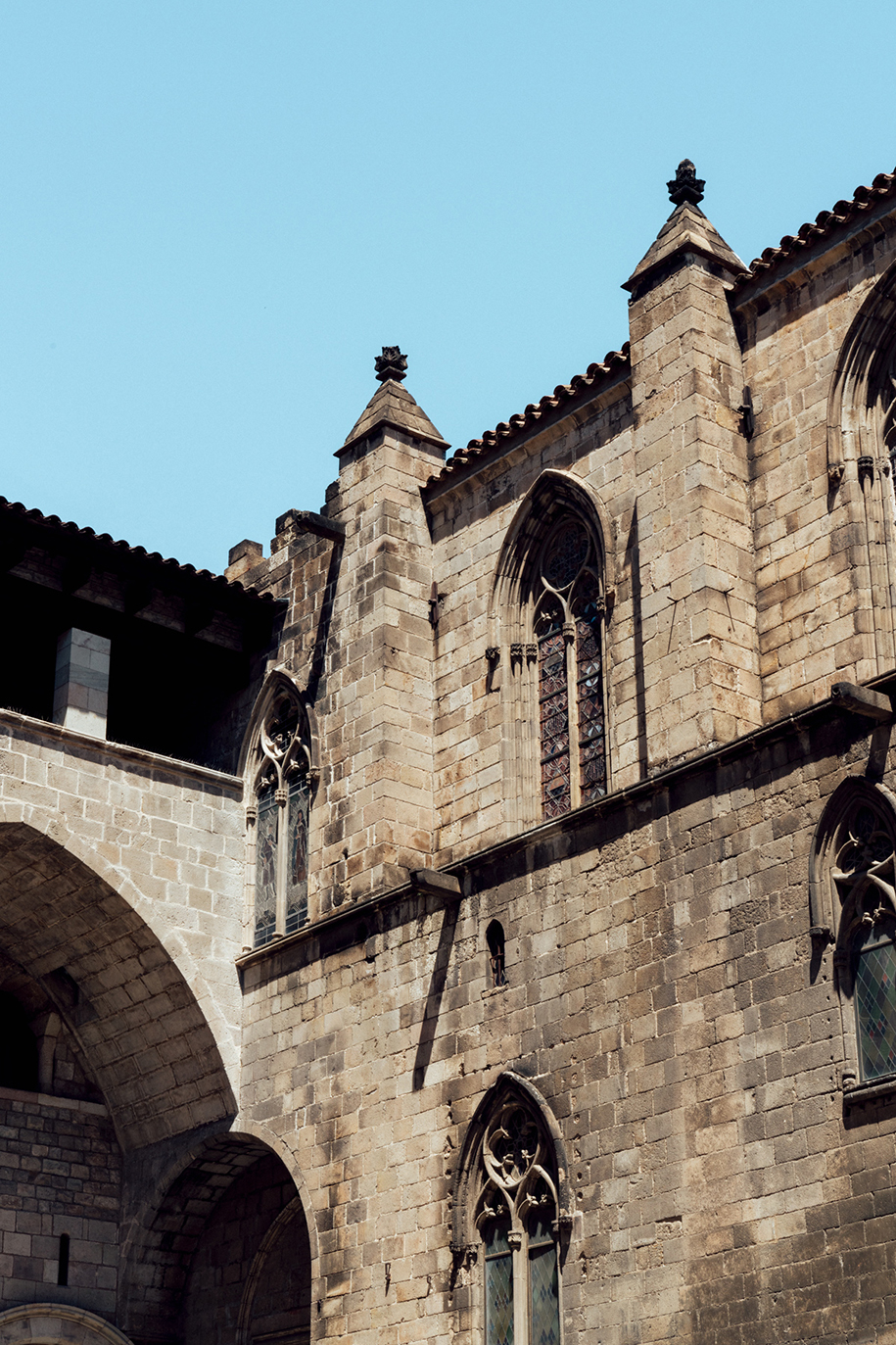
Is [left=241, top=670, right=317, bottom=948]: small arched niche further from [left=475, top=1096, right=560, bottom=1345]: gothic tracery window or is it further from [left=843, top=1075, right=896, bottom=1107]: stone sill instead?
[left=843, top=1075, right=896, bottom=1107]: stone sill

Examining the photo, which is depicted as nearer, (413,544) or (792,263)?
(792,263)

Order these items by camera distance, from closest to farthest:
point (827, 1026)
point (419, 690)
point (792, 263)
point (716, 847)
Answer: point (827, 1026) → point (716, 847) → point (792, 263) → point (419, 690)

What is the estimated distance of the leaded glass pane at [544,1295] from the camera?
13781 mm

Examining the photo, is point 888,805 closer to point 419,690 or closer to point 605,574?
point 605,574

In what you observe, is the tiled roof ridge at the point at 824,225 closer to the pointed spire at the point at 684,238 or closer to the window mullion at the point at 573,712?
the pointed spire at the point at 684,238

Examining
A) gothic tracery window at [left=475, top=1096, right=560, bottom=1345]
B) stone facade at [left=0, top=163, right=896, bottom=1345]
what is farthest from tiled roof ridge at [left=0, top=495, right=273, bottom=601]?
gothic tracery window at [left=475, top=1096, right=560, bottom=1345]

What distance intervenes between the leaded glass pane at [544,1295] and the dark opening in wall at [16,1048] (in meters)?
5.89

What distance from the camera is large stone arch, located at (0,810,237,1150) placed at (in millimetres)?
17094

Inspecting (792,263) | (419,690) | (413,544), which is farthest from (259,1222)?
(792,263)

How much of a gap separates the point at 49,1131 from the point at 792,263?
971 centimetres

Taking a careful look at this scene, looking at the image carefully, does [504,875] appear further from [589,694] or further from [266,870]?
[266,870]

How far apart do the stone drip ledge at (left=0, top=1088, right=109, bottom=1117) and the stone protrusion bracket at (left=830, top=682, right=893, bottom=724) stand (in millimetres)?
8676

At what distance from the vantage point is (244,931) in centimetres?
1780

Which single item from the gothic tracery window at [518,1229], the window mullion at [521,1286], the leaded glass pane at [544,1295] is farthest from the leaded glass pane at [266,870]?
the leaded glass pane at [544,1295]
